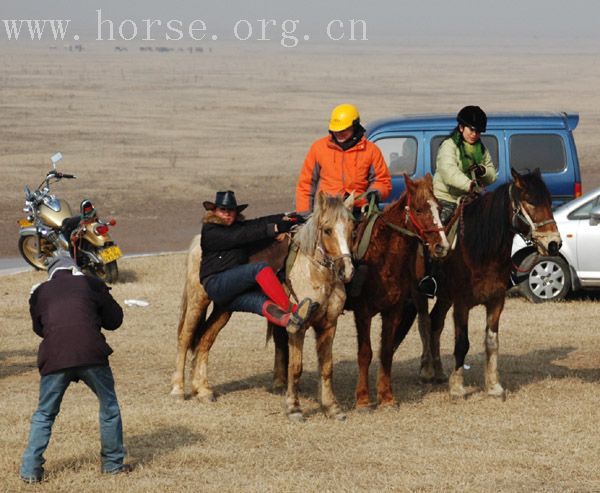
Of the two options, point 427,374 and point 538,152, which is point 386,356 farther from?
point 538,152

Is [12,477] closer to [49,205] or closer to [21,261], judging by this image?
[49,205]

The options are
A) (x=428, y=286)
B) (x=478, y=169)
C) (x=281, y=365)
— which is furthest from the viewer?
(x=281, y=365)

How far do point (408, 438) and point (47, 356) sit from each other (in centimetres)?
304

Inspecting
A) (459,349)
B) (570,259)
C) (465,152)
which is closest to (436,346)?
(459,349)

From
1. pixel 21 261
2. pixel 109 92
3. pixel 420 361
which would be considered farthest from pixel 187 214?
pixel 109 92

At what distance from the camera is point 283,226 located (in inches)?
434

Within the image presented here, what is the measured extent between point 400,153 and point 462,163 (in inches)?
292

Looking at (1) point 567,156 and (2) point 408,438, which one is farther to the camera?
(1) point 567,156

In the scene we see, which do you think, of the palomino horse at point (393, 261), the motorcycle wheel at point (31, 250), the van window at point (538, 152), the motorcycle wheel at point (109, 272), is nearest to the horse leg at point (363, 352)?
the palomino horse at point (393, 261)

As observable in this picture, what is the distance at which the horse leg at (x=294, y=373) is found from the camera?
10.9 m

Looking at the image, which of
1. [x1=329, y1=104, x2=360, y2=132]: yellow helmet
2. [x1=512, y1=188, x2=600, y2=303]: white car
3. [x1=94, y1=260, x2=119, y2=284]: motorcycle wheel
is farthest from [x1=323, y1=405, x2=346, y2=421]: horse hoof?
[x1=94, y1=260, x2=119, y2=284]: motorcycle wheel

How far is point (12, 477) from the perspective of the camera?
911 centimetres

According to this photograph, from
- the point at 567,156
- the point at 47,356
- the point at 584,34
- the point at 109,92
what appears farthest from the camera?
the point at 584,34

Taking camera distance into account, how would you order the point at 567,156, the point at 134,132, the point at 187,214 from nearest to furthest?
the point at 567,156 < the point at 187,214 < the point at 134,132
